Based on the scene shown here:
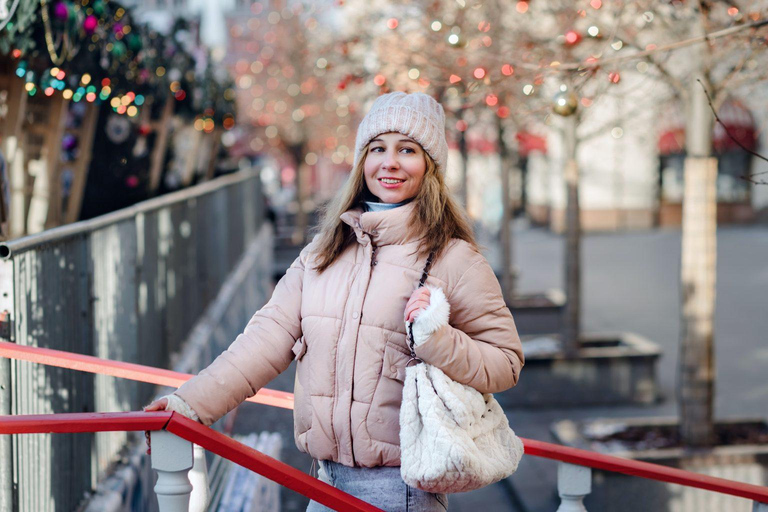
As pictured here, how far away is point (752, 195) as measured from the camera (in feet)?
90.6

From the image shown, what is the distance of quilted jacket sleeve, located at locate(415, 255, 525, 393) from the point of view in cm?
238

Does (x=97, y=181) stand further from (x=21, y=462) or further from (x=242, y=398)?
(x=242, y=398)

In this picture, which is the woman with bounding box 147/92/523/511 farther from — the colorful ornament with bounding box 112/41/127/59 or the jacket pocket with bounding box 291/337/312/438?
the colorful ornament with bounding box 112/41/127/59

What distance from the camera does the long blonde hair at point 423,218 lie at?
2600 millimetres

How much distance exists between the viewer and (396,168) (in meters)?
2.68

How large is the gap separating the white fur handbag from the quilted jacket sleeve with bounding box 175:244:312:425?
1.43ft

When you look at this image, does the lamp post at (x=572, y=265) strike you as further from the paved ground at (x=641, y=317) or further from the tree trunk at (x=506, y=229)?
the tree trunk at (x=506, y=229)

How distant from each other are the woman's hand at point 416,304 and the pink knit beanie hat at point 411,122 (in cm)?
52

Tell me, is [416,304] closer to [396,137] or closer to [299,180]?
[396,137]

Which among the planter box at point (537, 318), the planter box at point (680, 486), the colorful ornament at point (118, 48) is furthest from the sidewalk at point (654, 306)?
the colorful ornament at point (118, 48)

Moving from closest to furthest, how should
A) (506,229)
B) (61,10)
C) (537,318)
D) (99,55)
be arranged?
1. (61,10)
2. (99,55)
3. (537,318)
4. (506,229)

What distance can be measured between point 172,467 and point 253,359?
0.36 m

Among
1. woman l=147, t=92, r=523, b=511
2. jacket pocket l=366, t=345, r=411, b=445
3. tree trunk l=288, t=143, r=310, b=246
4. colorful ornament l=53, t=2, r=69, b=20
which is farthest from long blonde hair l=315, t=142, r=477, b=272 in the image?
tree trunk l=288, t=143, r=310, b=246

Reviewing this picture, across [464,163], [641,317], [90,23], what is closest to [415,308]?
[90,23]
